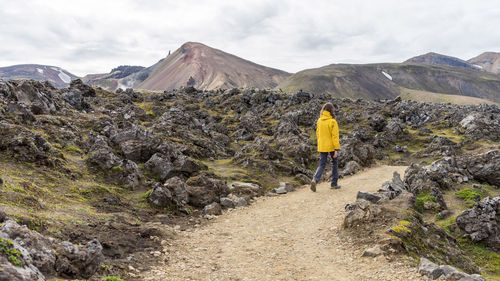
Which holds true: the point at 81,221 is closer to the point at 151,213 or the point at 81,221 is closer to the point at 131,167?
the point at 151,213

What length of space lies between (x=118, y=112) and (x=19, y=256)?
131ft

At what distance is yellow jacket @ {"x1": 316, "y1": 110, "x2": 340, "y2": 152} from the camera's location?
1847 centimetres

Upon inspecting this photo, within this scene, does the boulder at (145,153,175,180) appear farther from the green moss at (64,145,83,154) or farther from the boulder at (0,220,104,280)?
the boulder at (0,220,104,280)

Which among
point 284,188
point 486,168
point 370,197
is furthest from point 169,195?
point 486,168

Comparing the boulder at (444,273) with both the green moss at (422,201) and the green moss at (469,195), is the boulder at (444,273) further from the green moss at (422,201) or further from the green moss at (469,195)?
the green moss at (469,195)

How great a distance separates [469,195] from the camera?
1788 centimetres

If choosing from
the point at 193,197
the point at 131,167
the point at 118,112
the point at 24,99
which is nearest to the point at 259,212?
the point at 193,197

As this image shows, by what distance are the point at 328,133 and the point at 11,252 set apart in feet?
51.9

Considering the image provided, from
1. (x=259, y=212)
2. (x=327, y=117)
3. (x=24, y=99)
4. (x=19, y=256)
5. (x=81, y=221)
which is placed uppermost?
(x=24, y=99)

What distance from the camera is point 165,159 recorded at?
68.4 feet

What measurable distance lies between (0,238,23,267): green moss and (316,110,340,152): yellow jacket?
15602 millimetres

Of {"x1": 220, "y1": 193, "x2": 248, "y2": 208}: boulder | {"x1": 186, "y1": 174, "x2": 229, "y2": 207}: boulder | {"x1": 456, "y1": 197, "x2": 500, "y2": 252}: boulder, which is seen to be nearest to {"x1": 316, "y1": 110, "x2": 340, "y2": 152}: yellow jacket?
{"x1": 220, "y1": 193, "x2": 248, "y2": 208}: boulder

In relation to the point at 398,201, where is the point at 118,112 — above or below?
above

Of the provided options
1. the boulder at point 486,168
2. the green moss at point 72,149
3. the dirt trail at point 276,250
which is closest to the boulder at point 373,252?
the dirt trail at point 276,250
